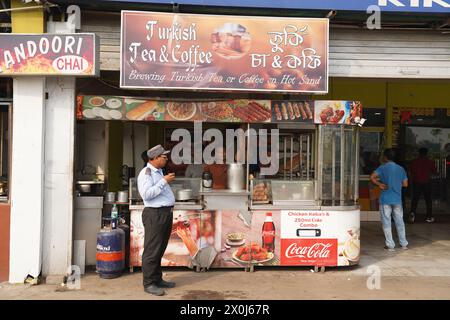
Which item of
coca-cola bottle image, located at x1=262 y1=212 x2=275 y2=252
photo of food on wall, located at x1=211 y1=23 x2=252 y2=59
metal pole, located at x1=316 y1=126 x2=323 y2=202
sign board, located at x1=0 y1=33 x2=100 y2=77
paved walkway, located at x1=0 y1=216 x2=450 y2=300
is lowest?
paved walkway, located at x1=0 y1=216 x2=450 y2=300

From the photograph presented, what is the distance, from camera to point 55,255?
678 cm

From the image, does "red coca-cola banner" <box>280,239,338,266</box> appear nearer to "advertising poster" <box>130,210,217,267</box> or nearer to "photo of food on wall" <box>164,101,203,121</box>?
"advertising poster" <box>130,210,217,267</box>

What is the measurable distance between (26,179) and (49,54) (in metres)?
1.67

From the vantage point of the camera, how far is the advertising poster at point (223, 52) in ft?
21.7

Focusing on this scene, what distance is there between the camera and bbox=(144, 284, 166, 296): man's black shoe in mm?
5961

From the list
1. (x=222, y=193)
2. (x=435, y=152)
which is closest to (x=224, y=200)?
(x=222, y=193)

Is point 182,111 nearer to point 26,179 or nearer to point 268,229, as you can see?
point 268,229

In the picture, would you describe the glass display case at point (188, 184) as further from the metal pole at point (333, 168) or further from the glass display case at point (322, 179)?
the metal pole at point (333, 168)

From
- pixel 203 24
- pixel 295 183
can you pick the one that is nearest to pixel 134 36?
pixel 203 24

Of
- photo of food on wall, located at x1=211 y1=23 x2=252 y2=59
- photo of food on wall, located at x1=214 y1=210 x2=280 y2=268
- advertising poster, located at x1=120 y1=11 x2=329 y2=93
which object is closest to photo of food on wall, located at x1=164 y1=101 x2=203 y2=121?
advertising poster, located at x1=120 y1=11 x2=329 y2=93

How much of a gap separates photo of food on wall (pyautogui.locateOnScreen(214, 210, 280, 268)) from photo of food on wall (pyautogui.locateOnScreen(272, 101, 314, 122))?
137 centimetres
